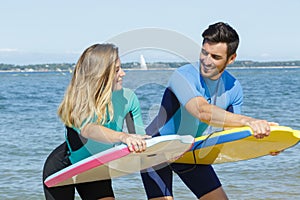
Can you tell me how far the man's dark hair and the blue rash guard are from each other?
0.21 meters

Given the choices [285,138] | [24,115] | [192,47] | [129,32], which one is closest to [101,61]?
[129,32]

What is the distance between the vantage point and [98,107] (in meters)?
3.52

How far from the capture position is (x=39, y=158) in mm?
8930

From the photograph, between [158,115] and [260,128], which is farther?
[158,115]

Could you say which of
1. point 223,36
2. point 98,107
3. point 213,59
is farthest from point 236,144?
point 98,107

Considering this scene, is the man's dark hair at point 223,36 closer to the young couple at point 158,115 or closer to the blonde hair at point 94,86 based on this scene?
the young couple at point 158,115

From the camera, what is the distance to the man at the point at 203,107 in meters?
3.65

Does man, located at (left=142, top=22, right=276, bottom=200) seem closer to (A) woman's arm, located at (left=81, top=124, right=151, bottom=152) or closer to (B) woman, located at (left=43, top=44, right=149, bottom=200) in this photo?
(B) woman, located at (left=43, top=44, right=149, bottom=200)

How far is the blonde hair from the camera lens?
11.5ft

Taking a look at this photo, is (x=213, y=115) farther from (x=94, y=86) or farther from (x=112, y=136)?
(x=94, y=86)

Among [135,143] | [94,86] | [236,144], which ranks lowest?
[236,144]

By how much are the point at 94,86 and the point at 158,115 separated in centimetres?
62

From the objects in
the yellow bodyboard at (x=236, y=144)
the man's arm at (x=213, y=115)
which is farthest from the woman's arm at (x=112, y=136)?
the yellow bodyboard at (x=236, y=144)

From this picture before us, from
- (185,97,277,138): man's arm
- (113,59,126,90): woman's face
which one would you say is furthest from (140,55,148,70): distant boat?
(185,97,277,138): man's arm
